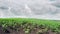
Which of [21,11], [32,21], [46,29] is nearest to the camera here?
[46,29]

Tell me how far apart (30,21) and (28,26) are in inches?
5.4

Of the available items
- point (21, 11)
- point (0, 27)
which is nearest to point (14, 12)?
point (21, 11)

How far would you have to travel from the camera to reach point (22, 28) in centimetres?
419

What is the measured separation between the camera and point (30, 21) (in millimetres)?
4207

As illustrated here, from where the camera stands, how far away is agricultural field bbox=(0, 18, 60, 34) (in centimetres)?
396

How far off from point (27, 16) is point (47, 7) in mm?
495

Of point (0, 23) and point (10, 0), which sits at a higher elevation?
point (10, 0)

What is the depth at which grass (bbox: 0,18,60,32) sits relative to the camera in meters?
3.98

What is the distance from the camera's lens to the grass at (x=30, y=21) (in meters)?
3.98

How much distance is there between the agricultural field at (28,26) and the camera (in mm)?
3960

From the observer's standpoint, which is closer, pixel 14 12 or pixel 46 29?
pixel 46 29

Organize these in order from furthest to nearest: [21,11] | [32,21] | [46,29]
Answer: [21,11], [32,21], [46,29]

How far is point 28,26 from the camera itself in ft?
13.5

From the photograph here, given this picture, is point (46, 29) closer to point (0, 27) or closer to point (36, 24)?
point (36, 24)
